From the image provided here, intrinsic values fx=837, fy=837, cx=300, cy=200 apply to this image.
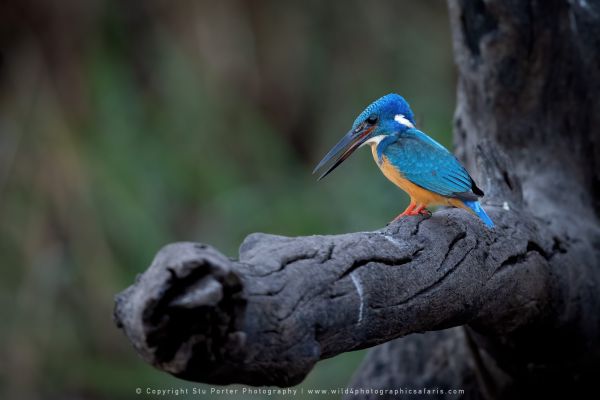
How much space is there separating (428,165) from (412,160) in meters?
0.05

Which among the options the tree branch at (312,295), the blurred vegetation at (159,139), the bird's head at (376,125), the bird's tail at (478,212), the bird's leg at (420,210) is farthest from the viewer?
the blurred vegetation at (159,139)

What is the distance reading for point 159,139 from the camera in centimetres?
559

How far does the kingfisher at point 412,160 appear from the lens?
7.76 ft

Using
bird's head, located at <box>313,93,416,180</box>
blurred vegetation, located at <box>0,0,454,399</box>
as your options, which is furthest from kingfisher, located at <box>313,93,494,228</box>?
blurred vegetation, located at <box>0,0,454,399</box>

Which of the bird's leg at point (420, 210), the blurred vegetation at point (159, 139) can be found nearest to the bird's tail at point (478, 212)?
the bird's leg at point (420, 210)

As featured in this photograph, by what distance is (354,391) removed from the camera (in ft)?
10.5

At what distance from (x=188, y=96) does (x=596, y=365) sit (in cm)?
345

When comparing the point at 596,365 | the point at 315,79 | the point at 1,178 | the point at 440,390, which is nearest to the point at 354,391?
the point at 440,390

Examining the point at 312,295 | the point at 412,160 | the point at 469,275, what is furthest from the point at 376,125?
the point at 312,295

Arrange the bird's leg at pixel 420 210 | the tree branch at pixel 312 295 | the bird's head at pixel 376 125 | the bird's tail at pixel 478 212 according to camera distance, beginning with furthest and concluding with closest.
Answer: the bird's head at pixel 376 125 → the bird's leg at pixel 420 210 → the bird's tail at pixel 478 212 → the tree branch at pixel 312 295

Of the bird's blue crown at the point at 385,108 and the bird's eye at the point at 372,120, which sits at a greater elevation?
the bird's blue crown at the point at 385,108

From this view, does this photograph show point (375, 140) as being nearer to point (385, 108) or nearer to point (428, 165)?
point (385, 108)

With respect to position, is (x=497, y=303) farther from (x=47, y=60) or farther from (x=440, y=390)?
(x=47, y=60)

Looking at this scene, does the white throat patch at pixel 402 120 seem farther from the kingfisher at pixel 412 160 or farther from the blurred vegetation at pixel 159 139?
the blurred vegetation at pixel 159 139
